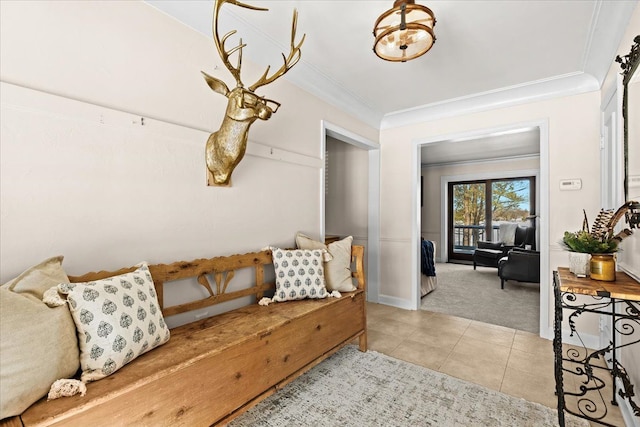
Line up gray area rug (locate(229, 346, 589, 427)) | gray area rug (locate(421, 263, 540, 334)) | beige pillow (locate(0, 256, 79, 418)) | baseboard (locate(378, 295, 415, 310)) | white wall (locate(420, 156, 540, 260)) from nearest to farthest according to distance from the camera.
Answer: beige pillow (locate(0, 256, 79, 418))
gray area rug (locate(229, 346, 589, 427))
gray area rug (locate(421, 263, 540, 334))
baseboard (locate(378, 295, 415, 310))
white wall (locate(420, 156, 540, 260))

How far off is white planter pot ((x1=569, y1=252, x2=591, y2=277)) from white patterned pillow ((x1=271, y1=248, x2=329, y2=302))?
5.35ft

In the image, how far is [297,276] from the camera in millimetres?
2293

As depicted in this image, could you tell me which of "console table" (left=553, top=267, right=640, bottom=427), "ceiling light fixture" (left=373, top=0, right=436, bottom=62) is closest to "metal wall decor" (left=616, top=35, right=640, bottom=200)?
"console table" (left=553, top=267, right=640, bottom=427)

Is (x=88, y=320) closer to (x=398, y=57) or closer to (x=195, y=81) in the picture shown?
(x=195, y=81)

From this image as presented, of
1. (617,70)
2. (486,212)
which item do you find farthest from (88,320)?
(486,212)

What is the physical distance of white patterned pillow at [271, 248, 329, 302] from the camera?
7.42ft

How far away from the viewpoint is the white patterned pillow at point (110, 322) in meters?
1.16

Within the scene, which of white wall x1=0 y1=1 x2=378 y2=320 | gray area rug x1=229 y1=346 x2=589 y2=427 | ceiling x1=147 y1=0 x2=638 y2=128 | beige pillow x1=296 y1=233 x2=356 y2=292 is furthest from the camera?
beige pillow x1=296 y1=233 x2=356 y2=292

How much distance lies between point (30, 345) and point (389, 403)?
1861mm

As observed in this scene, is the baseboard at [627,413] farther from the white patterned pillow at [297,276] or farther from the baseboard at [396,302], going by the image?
the baseboard at [396,302]

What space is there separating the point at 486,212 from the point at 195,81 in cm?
746

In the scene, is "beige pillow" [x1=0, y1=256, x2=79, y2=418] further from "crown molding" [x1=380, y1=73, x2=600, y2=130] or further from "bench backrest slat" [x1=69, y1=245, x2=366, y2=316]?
"crown molding" [x1=380, y1=73, x2=600, y2=130]

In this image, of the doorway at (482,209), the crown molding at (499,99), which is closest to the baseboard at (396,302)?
the crown molding at (499,99)

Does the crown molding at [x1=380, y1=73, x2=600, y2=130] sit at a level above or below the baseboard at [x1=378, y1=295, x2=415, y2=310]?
above
